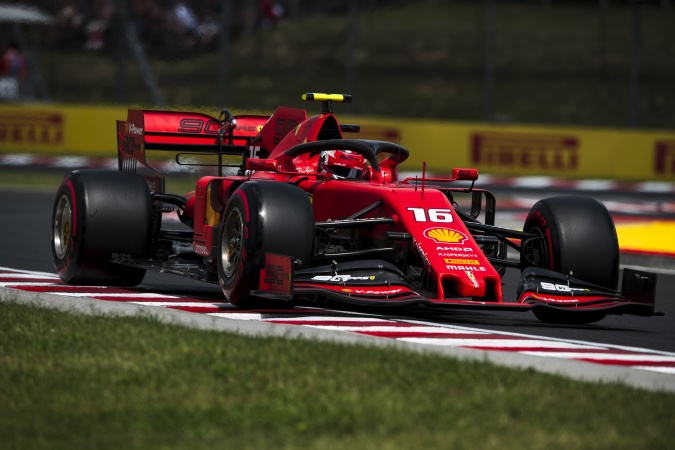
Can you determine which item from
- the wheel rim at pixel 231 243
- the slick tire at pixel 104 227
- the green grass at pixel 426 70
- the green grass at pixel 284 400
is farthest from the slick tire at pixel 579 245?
the green grass at pixel 426 70

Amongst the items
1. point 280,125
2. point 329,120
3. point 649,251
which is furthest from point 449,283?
point 649,251

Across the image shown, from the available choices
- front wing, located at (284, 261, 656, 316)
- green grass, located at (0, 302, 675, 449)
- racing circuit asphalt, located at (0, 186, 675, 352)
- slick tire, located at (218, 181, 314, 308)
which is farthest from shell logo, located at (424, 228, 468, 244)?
green grass, located at (0, 302, 675, 449)

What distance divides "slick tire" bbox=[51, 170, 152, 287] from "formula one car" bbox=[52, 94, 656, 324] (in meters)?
0.01

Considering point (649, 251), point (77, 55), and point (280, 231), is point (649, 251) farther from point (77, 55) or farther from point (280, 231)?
point (77, 55)

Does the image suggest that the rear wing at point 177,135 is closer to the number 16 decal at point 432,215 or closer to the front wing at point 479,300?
the number 16 decal at point 432,215

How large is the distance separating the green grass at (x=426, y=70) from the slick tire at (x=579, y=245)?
1851cm

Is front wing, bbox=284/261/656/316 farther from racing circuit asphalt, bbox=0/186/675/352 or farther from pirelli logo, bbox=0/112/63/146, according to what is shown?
pirelli logo, bbox=0/112/63/146

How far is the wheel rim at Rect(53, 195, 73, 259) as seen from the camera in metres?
11.0

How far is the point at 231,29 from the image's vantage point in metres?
32.4

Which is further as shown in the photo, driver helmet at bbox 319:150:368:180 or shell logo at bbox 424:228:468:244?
driver helmet at bbox 319:150:368:180

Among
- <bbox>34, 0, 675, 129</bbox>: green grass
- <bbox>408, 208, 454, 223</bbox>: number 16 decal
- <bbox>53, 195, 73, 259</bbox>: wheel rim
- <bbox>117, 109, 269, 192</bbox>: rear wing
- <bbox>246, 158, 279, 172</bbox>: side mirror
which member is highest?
<bbox>34, 0, 675, 129</bbox>: green grass

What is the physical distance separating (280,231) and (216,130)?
321 centimetres

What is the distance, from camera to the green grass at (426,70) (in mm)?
30750

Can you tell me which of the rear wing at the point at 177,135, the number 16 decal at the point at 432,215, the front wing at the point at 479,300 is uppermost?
the rear wing at the point at 177,135
